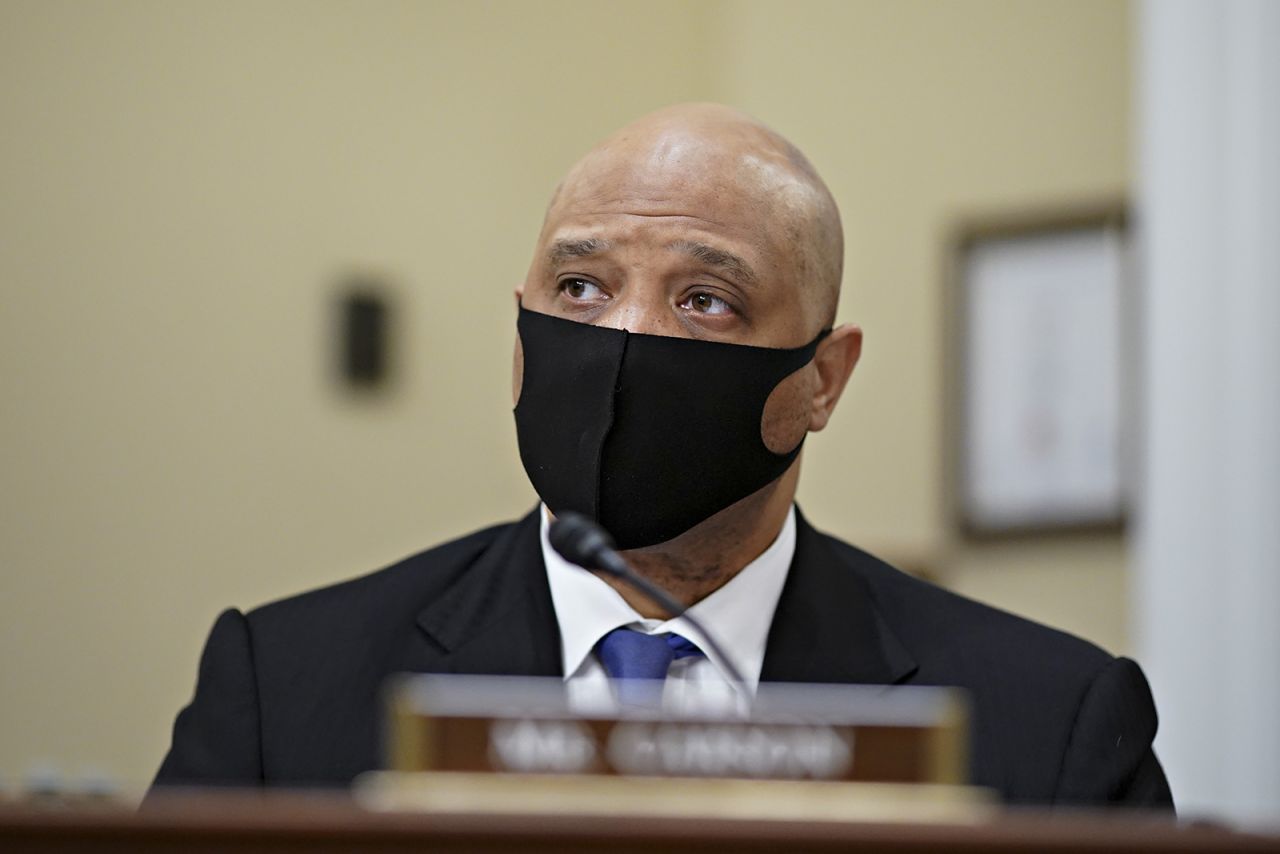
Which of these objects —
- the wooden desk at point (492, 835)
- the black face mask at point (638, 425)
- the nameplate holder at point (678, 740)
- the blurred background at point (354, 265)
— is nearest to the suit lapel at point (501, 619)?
the black face mask at point (638, 425)

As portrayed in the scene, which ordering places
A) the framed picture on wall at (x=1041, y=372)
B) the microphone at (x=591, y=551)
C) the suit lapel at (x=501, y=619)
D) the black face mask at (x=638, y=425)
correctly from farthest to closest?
the framed picture on wall at (x=1041, y=372), the suit lapel at (x=501, y=619), the black face mask at (x=638, y=425), the microphone at (x=591, y=551)

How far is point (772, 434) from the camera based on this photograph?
218 cm

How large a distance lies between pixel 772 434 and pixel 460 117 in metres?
2.83

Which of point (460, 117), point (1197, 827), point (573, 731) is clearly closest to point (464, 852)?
point (573, 731)

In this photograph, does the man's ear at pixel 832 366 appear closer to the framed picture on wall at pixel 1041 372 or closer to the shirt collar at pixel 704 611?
the shirt collar at pixel 704 611

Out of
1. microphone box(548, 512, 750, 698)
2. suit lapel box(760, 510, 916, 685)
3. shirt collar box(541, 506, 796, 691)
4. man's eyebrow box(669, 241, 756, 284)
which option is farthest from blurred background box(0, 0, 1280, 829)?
microphone box(548, 512, 750, 698)

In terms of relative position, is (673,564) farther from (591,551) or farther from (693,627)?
(591,551)

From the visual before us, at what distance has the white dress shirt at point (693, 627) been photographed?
2.10 m

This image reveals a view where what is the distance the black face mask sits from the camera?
2066 mm

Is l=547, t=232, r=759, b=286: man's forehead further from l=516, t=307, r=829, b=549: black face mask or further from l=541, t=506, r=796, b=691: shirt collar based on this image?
l=541, t=506, r=796, b=691: shirt collar

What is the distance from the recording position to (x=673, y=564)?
221cm

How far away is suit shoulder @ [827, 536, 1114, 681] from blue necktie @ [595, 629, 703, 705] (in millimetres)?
338

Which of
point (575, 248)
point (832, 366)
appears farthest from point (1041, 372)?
point (575, 248)

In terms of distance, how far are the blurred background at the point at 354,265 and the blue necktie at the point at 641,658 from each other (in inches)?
A: 72.8
